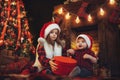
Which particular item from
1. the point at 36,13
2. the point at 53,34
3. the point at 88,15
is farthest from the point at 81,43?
the point at 36,13

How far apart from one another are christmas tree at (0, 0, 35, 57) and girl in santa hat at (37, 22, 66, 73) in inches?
86.4

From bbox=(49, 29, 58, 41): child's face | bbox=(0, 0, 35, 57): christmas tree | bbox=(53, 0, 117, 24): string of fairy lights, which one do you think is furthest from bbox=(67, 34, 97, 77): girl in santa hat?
bbox=(0, 0, 35, 57): christmas tree

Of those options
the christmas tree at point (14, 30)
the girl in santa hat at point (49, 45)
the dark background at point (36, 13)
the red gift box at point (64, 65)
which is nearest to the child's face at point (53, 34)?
the girl in santa hat at point (49, 45)

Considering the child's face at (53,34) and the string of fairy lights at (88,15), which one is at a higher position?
the string of fairy lights at (88,15)

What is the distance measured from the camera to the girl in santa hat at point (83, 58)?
5086mm

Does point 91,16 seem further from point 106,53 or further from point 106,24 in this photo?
point 106,53

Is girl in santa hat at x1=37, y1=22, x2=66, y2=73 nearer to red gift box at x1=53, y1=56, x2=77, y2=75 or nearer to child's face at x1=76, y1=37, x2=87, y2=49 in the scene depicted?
red gift box at x1=53, y1=56, x2=77, y2=75

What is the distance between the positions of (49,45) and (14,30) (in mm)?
2440

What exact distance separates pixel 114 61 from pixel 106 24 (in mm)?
863

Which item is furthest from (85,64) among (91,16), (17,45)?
(17,45)

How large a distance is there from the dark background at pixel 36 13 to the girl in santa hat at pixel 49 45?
2.74 m

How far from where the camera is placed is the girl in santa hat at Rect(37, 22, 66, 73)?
5188mm

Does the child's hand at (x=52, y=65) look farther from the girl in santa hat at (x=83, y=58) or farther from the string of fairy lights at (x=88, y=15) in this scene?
the string of fairy lights at (x=88, y=15)

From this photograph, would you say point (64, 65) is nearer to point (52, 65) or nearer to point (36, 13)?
point (52, 65)
